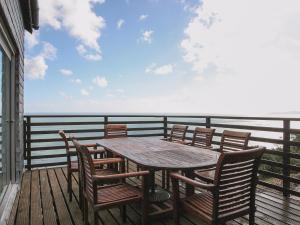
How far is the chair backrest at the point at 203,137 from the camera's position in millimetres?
3812

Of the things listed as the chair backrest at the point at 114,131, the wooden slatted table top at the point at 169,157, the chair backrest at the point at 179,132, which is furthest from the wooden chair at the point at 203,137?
the chair backrest at the point at 114,131

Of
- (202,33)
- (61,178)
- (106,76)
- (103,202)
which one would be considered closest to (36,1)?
(61,178)

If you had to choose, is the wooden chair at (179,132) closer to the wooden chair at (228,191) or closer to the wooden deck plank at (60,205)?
the wooden deck plank at (60,205)

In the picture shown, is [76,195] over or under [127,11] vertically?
under

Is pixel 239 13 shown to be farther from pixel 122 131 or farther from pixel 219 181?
pixel 219 181

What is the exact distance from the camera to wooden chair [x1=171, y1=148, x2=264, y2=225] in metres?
1.84

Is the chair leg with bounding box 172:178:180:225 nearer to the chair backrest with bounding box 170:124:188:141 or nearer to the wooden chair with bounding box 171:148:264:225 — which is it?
the wooden chair with bounding box 171:148:264:225

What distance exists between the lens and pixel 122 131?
4.81 meters

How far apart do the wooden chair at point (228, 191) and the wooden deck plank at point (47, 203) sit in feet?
5.13

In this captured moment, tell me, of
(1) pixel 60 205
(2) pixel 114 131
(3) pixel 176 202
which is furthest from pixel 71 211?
(2) pixel 114 131

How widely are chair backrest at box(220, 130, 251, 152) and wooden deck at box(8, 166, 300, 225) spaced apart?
757 millimetres

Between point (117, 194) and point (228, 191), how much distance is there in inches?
40.9

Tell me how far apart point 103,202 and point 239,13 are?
6749 millimetres

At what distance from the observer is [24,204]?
3.41m
